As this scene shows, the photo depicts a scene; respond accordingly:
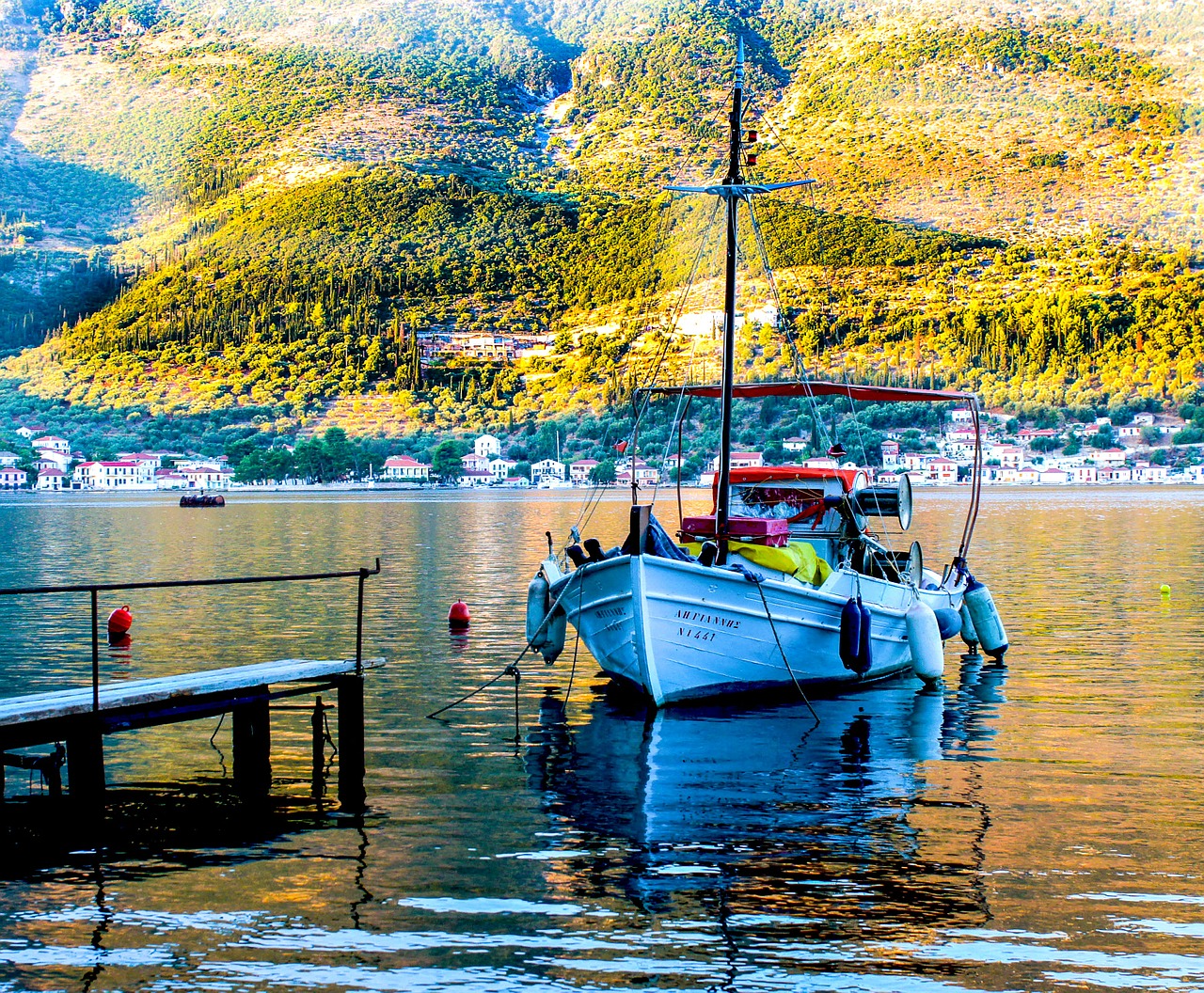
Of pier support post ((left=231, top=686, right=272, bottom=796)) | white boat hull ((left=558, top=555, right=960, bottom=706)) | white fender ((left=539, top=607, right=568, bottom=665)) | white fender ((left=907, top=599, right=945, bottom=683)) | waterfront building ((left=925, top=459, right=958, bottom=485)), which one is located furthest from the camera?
waterfront building ((left=925, top=459, right=958, bottom=485))

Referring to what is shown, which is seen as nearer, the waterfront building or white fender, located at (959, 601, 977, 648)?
white fender, located at (959, 601, 977, 648)

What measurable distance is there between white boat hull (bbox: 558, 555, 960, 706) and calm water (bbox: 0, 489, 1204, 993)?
60cm

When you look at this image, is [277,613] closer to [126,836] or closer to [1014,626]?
[1014,626]

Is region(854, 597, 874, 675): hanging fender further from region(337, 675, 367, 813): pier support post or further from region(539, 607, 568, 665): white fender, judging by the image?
region(337, 675, 367, 813): pier support post

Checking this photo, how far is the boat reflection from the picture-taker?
38.0 feet

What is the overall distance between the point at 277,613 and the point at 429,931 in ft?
86.7

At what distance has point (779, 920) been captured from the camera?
10906 mm

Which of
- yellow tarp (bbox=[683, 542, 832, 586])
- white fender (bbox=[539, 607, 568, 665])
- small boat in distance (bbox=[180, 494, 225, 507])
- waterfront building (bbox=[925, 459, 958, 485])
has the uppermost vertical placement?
waterfront building (bbox=[925, 459, 958, 485])

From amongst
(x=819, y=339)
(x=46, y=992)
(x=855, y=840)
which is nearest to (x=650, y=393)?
(x=855, y=840)

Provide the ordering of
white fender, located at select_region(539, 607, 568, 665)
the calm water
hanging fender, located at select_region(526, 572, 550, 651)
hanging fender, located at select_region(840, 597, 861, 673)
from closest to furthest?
the calm water < hanging fender, located at select_region(840, 597, 861, 673) < white fender, located at select_region(539, 607, 568, 665) < hanging fender, located at select_region(526, 572, 550, 651)

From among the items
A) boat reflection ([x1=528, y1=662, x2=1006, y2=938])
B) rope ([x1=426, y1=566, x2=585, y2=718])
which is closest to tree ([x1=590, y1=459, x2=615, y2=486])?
rope ([x1=426, y1=566, x2=585, y2=718])

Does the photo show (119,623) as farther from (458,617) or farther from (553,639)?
(553,639)

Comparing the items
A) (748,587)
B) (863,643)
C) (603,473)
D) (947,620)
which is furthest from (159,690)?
(947,620)

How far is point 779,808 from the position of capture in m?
14.6
